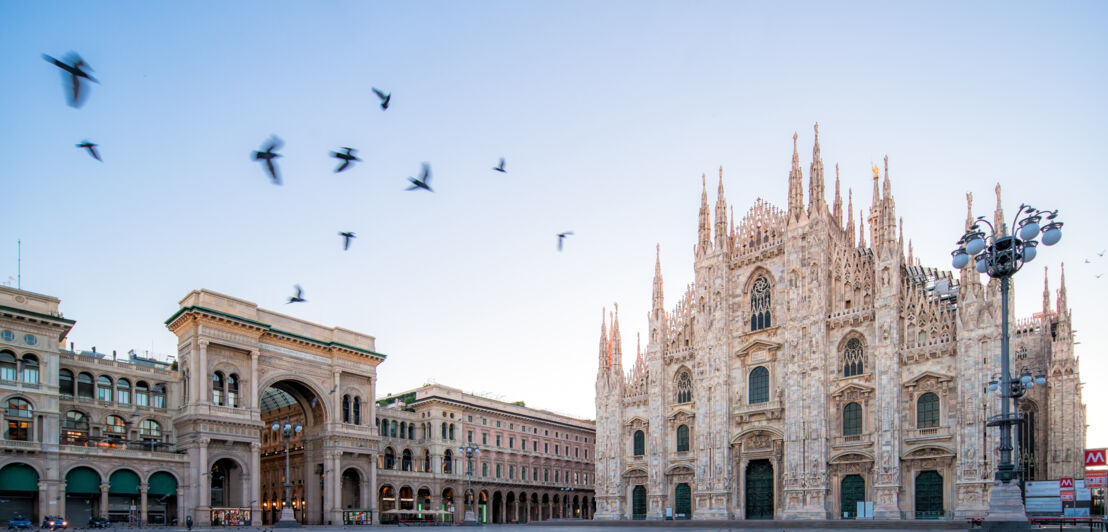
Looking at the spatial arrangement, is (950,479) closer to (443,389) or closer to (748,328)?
(748,328)

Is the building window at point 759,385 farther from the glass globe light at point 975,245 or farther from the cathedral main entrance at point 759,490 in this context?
the glass globe light at point 975,245

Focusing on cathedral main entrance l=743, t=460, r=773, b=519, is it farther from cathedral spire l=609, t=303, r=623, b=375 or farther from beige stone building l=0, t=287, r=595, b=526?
beige stone building l=0, t=287, r=595, b=526

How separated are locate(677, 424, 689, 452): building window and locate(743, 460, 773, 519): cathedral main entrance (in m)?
5.21

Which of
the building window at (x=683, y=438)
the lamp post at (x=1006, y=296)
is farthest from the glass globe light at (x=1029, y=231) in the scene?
the building window at (x=683, y=438)

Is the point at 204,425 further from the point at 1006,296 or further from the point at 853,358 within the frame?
the point at 1006,296

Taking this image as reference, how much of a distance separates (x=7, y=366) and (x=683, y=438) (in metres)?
42.3

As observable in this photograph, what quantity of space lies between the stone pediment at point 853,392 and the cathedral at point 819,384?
0.07 m

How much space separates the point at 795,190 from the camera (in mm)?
52781

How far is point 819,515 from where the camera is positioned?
1850 inches

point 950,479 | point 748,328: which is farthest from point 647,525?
point 950,479

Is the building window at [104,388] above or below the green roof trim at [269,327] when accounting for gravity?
below

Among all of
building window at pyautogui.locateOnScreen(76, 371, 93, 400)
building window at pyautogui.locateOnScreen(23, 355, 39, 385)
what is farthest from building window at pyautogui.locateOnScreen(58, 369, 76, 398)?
building window at pyautogui.locateOnScreen(23, 355, 39, 385)

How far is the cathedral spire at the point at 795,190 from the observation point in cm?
5234

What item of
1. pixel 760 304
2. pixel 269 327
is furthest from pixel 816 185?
pixel 269 327
